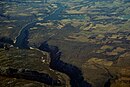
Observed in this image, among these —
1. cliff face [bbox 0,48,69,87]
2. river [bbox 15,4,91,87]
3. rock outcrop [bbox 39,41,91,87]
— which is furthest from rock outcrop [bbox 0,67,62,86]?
river [bbox 15,4,91,87]

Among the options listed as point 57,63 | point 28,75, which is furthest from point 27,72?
point 57,63

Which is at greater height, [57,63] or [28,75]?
[28,75]

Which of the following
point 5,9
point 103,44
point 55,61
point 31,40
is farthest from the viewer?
point 5,9

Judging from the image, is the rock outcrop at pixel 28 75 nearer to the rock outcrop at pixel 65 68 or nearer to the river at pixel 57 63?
the rock outcrop at pixel 65 68

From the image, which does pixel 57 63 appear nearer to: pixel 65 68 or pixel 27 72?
pixel 65 68

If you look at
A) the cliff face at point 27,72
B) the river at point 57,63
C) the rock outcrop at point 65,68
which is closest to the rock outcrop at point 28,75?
the cliff face at point 27,72

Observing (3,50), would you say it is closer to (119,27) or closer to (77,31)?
(77,31)

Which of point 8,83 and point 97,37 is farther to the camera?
point 97,37

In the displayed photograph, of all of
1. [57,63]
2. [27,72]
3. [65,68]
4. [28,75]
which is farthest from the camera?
[57,63]

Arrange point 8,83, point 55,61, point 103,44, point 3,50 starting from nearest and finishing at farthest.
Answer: point 8,83, point 55,61, point 3,50, point 103,44

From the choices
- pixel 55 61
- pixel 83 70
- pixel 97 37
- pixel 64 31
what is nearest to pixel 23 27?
pixel 64 31

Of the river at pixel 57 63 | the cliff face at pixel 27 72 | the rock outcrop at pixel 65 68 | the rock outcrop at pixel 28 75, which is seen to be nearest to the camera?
the cliff face at pixel 27 72
